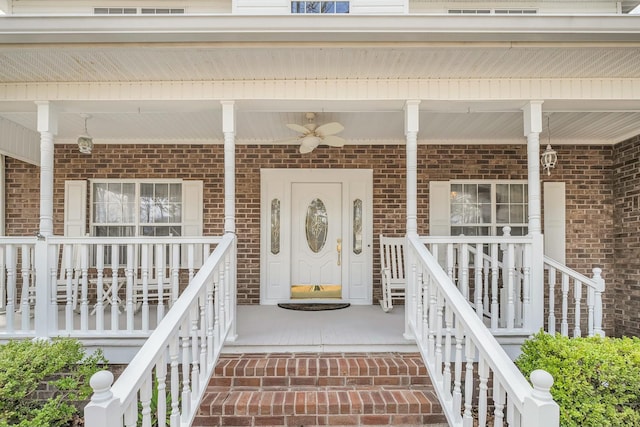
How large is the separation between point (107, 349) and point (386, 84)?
3529 millimetres

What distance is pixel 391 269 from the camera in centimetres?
542

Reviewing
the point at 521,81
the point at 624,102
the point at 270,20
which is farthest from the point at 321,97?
the point at 624,102

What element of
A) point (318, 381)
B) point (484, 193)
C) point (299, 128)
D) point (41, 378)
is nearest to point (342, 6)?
point (299, 128)

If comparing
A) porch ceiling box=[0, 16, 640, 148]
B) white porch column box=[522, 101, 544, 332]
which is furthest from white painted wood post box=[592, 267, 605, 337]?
porch ceiling box=[0, 16, 640, 148]

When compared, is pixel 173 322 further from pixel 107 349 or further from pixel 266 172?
pixel 266 172

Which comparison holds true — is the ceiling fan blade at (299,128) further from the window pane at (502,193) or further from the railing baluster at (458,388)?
the window pane at (502,193)

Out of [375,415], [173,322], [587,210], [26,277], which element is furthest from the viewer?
[587,210]

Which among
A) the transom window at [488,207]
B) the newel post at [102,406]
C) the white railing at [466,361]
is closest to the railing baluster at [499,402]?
the white railing at [466,361]

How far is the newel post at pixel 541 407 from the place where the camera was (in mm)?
1800

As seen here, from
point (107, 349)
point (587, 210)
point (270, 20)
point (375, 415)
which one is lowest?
point (375, 415)

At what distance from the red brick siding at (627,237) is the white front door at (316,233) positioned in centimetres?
409

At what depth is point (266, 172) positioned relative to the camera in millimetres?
5770

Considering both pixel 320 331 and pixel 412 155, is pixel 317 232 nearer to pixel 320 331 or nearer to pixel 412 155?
pixel 320 331

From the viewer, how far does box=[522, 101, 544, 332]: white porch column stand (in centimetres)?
352
